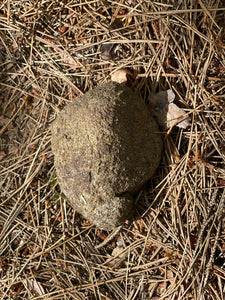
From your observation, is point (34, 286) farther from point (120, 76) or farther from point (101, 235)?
point (120, 76)

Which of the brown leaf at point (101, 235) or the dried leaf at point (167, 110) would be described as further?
the brown leaf at point (101, 235)

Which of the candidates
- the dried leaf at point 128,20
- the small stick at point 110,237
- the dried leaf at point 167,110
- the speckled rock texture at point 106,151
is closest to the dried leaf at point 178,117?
the dried leaf at point 167,110

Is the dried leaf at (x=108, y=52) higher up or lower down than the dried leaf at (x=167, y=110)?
higher up

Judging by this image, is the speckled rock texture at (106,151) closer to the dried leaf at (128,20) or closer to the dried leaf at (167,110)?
the dried leaf at (167,110)

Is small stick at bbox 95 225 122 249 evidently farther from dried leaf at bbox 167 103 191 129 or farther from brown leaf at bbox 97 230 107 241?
dried leaf at bbox 167 103 191 129

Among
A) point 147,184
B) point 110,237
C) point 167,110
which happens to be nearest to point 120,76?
point 167,110

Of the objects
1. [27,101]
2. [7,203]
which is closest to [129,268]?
[7,203]

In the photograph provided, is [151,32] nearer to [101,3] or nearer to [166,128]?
[101,3]
